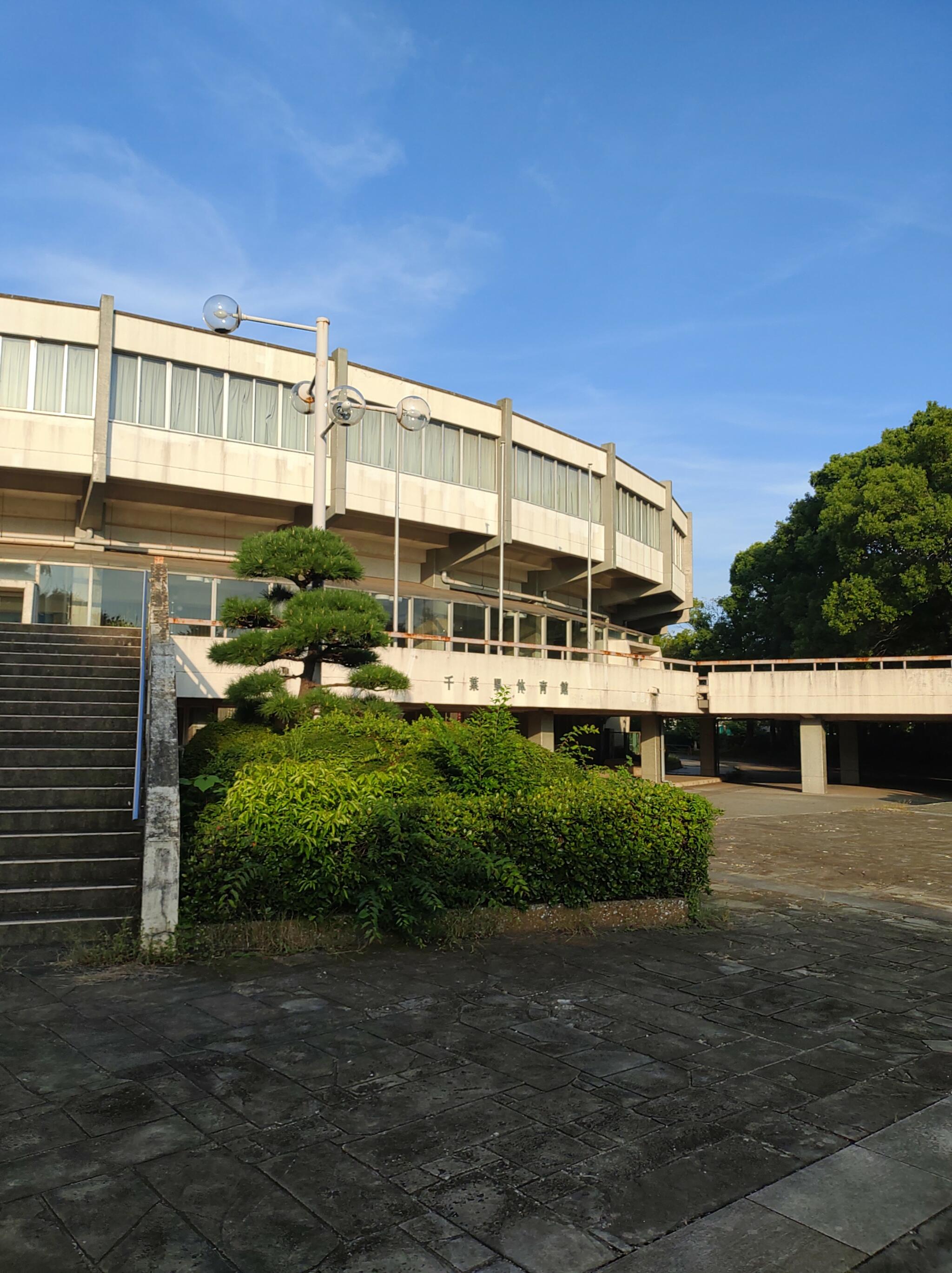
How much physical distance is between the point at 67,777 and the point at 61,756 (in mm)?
505

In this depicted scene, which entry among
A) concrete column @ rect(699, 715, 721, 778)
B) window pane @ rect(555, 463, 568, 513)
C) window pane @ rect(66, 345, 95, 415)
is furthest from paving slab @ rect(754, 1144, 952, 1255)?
concrete column @ rect(699, 715, 721, 778)

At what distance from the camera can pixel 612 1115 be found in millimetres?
4180

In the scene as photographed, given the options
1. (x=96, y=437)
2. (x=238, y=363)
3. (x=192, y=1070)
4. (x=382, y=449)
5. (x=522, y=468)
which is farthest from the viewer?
(x=522, y=468)

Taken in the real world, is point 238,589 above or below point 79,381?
below

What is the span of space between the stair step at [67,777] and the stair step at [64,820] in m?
0.48

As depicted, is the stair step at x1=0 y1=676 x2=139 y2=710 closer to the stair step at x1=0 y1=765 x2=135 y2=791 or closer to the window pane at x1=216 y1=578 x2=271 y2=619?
the stair step at x1=0 y1=765 x2=135 y2=791

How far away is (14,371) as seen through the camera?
23.7 m

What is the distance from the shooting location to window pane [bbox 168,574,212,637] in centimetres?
2039

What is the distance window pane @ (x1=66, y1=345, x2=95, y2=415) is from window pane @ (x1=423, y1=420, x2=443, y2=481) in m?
9.71

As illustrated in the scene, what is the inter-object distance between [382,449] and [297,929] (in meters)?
22.3

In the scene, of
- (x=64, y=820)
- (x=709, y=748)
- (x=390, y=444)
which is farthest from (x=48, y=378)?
(x=709, y=748)

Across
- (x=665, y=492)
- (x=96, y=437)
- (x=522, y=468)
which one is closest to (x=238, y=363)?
(x=96, y=437)

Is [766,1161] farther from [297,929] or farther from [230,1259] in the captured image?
[297,929]

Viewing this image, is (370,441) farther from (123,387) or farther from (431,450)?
(123,387)
